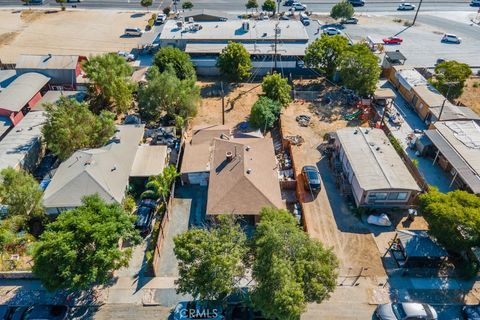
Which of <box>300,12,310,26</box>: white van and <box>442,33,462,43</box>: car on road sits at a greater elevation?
<box>300,12,310,26</box>: white van

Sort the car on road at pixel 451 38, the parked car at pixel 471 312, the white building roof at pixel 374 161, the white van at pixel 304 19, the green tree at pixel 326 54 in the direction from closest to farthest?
the parked car at pixel 471 312
the white building roof at pixel 374 161
the green tree at pixel 326 54
the car on road at pixel 451 38
the white van at pixel 304 19

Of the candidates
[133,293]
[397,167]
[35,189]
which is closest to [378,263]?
[397,167]

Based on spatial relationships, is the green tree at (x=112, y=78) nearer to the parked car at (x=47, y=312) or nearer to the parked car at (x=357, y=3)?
the parked car at (x=47, y=312)

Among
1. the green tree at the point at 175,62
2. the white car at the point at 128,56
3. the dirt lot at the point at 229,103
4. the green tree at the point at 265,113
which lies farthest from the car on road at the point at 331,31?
the white car at the point at 128,56

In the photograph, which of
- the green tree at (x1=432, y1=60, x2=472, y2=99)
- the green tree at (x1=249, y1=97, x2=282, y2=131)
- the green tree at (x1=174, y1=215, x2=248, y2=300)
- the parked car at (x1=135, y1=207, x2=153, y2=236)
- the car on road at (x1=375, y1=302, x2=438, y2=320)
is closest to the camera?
the green tree at (x1=174, y1=215, x2=248, y2=300)

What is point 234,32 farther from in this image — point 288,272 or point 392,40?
point 288,272

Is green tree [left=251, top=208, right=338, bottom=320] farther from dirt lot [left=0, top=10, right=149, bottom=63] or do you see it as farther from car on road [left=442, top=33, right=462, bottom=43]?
car on road [left=442, top=33, right=462, bottom=43]

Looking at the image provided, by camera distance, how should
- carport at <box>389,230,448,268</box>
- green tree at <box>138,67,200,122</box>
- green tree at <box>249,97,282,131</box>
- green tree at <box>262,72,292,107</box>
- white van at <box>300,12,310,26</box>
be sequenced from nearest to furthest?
carport at <box>389,230,448,268</box>
green tree at <box>249,97,282,131</box>
green tree at <box>138,67,200,122</box>
green tree at <box>262,72,292,107</box>
white van at <box>300,12,310,26</box>

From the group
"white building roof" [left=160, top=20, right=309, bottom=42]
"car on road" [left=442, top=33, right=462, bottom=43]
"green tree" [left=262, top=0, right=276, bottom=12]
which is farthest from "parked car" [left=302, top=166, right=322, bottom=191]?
"green tree" [left=262, top=0, right=276, bottom=12]
